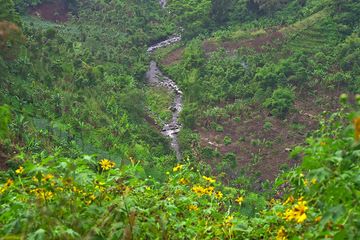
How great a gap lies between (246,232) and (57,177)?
85cm

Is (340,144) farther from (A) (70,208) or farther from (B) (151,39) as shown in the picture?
(B) (151,39)

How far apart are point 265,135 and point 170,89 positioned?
5.32 metres

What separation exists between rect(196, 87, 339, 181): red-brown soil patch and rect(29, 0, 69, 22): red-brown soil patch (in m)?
11.1

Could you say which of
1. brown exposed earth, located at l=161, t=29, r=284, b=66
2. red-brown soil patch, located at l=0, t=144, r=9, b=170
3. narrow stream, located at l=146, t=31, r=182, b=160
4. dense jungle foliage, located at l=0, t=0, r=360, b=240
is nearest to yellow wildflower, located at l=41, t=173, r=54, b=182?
dense jungle foliage, located at l=0, t=0, r=360, b=240

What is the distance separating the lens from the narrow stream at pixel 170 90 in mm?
16386

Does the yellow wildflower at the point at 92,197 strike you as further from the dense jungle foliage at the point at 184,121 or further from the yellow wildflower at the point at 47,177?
the yellow wildflower at the point at 47,177

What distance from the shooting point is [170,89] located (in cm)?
2000

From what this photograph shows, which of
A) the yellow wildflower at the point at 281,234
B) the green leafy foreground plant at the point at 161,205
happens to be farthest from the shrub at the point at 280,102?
the yellow wildflower at the point at 281,234

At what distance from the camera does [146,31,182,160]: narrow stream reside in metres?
16.4

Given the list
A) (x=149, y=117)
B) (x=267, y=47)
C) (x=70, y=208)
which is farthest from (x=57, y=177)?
(x=267, y=47)

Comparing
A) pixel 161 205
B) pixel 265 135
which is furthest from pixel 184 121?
pixel 161 205

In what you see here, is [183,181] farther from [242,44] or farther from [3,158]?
[242,44]

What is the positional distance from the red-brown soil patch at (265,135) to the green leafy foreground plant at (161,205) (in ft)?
37.6

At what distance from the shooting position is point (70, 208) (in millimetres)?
2006
